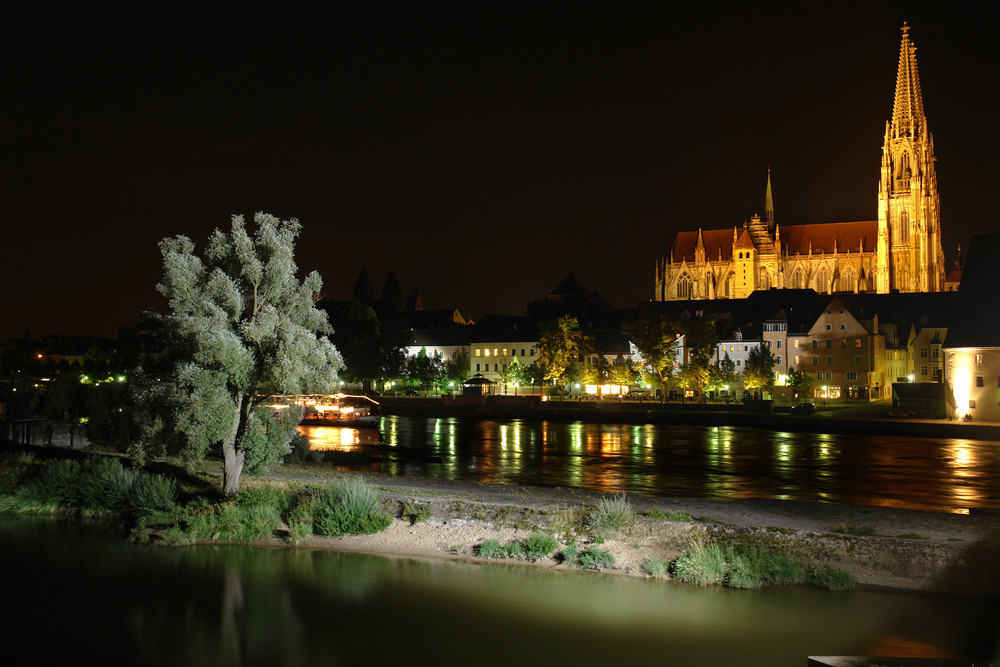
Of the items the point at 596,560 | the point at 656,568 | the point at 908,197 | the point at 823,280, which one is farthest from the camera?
the point at 823,280

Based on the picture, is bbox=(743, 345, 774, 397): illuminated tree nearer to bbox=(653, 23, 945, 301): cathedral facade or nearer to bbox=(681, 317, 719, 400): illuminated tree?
bbox=(681, 317, 719, 400): illuminated tree

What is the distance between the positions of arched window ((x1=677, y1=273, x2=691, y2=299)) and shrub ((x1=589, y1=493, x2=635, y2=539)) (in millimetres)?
163276

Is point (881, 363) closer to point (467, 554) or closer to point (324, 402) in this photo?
point (324, 402)

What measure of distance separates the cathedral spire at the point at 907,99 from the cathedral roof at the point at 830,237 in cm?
1939

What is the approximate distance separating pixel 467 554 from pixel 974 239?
6127cm

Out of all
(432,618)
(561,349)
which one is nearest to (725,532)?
(432,618)

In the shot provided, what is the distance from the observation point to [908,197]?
541ft

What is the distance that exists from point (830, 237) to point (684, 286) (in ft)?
103

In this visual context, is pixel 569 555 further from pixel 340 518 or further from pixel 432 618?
Answer: pixel 340 518

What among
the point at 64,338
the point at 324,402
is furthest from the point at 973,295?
the point at 64,338

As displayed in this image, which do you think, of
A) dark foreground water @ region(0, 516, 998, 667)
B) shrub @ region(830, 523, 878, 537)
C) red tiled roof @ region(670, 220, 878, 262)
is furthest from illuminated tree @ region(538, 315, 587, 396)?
red tiled roof @ region(670, 220, 878, 262)

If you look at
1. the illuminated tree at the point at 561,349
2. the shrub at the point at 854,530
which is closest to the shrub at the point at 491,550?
the shrub at the point at 854,530

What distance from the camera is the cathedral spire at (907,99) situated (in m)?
166

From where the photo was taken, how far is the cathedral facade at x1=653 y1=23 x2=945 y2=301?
163 m
